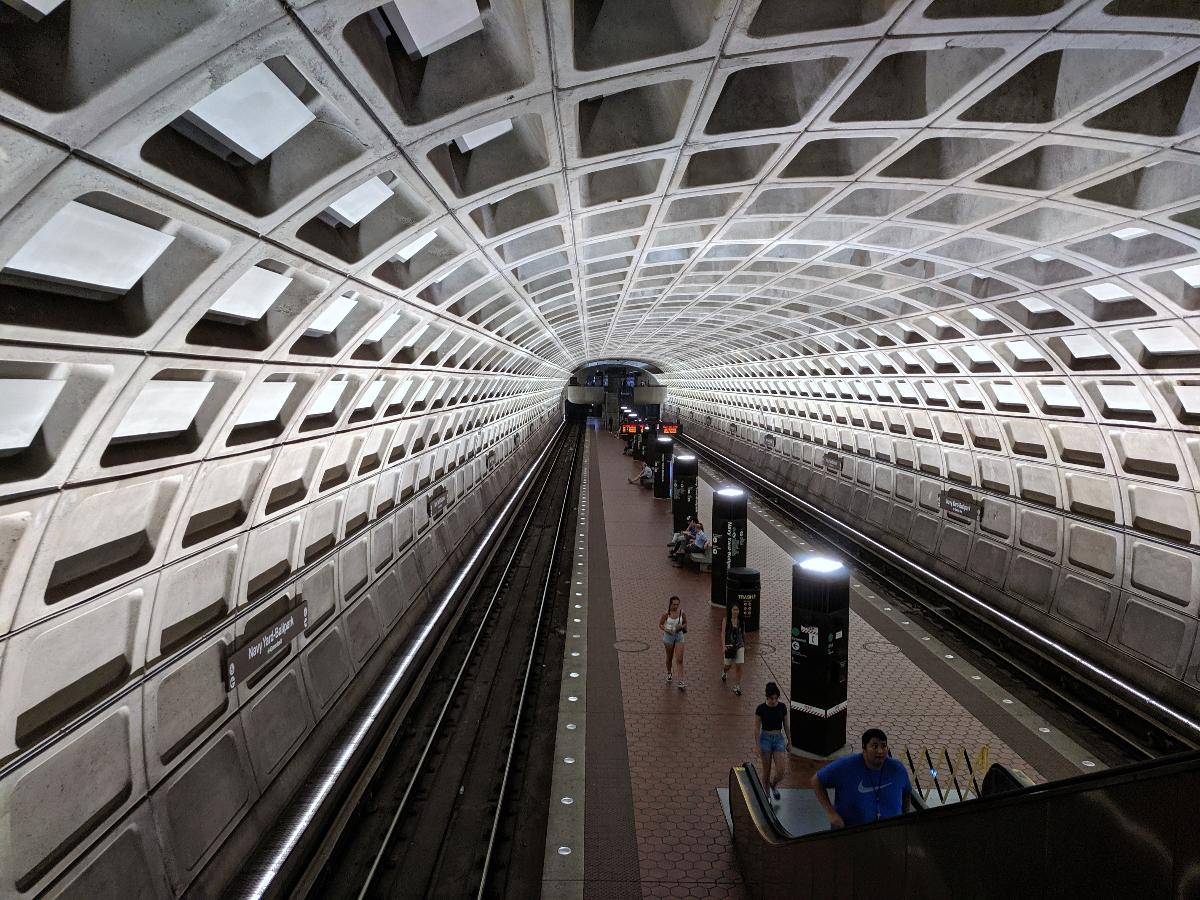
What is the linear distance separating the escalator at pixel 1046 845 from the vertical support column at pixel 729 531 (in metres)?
8.52

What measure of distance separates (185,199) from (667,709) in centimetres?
793

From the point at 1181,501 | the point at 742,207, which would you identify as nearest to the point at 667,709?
the point at 742,207

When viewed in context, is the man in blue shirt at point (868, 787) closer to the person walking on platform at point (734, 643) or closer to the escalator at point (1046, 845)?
the escalator at point (1046, 845)

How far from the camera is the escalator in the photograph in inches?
87.6

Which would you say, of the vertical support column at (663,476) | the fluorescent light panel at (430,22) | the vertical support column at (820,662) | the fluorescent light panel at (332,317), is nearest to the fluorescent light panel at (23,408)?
the fluorescent light panel at (430,22)

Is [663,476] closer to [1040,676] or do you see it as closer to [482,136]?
[1040,676]

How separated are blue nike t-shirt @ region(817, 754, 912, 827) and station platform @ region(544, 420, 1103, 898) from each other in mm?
1098

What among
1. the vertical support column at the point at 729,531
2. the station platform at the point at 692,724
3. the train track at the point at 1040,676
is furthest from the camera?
the vertical support column at the point at 729,531

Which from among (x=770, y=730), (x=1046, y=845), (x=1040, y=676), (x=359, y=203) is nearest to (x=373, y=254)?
(x=359, y=203)

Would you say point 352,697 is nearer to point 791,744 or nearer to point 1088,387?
point 791,744

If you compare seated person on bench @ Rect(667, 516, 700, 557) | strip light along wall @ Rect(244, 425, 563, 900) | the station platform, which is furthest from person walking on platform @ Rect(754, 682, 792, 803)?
seated person on bench @ Rect(667, 516, 700, 557)

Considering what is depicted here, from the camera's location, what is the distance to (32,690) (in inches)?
180

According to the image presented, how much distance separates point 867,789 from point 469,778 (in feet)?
16.6

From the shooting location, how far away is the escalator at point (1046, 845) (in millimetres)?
2225
